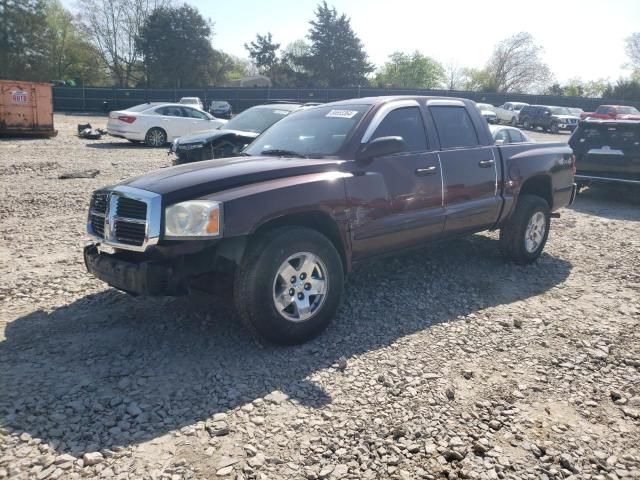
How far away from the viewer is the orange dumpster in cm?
1684

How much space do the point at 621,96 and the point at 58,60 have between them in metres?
58.3

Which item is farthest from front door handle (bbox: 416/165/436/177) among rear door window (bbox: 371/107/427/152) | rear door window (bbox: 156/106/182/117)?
rear door window (bbox: 156/106/182/117)

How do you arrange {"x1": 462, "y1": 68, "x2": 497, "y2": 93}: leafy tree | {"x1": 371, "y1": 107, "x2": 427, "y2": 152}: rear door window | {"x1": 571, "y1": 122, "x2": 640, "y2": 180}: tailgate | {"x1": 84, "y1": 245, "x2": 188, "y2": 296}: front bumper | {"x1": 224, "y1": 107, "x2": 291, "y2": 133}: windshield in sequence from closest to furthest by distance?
1. {"x1": 84, "y1": 245, "x2": 188, "y2": 296}: front bumper
2. {"x1": 371, "y1": 107, "x2": 427, "y2": 152}: rear door window
3. {"x1": 571, "y1": 122, "x2": 640, "y2": 180}: tailgate
4. {"x1": 224, "y1": 107, "x2": 291, "y2": 133}: windshield
5. {"x1": 462, "y1": 68, "x2": 497, "y2": 93}: leafy tree

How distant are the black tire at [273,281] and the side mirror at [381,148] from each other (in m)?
0.81

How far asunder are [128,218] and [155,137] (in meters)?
13.9

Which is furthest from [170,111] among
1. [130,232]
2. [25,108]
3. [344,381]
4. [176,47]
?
[176,47]

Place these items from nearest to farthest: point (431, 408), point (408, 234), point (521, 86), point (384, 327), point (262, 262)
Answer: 1. point (431, 408)
2. point (262, 262)
3. point (384, 327)
4. point (408, 234)
5. point (521, 86)

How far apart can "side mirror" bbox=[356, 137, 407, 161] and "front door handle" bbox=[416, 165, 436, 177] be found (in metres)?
0.45

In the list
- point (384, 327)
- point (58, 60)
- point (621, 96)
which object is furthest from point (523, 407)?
point (58, 60)

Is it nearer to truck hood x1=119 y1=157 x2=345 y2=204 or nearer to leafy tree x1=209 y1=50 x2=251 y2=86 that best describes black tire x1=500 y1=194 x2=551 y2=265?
truck hood x1=119 y1=157 x2=345 y2=204

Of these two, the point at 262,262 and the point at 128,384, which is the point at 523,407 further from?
the point at 128,384

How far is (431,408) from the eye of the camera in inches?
119

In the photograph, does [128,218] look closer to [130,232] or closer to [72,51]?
[130,232]

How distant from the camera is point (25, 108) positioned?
56.5ft
